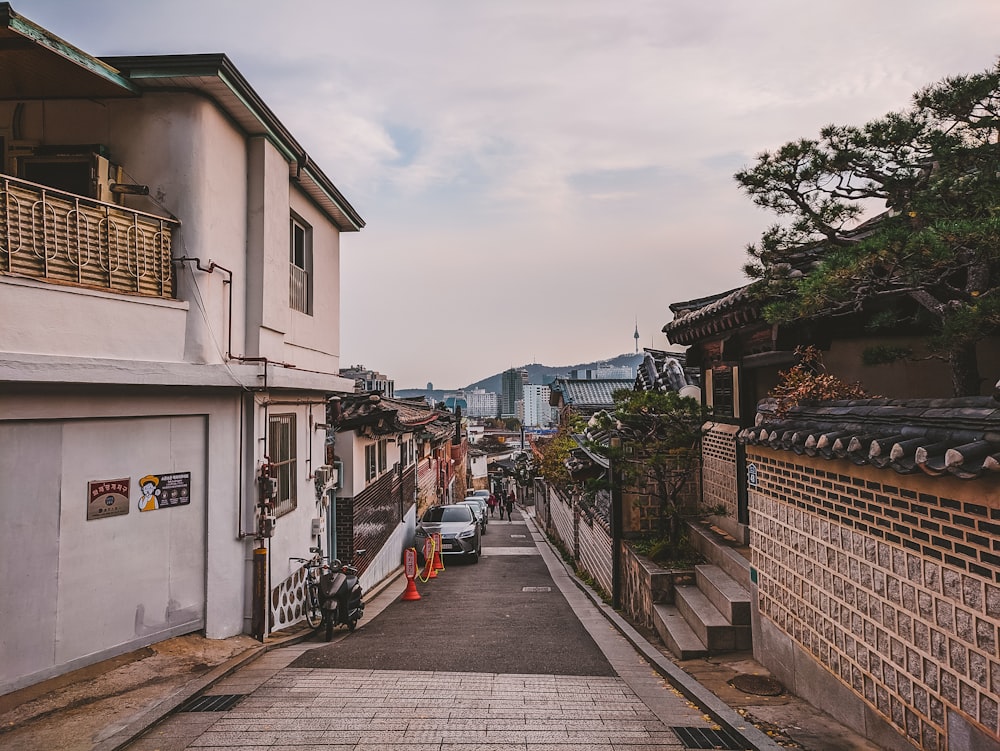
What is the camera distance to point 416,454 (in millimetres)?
25375

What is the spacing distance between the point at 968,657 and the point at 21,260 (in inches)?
341

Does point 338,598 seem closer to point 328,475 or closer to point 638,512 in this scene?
point 328,475

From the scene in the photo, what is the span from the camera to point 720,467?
1252 centimetres

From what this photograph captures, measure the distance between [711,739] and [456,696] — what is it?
2450 millimetres

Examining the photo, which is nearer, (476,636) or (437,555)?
(476,636)

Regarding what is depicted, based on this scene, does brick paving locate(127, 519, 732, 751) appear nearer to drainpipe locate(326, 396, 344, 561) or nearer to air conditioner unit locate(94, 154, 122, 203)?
drainpipe locate(326, 396, 344, 561)

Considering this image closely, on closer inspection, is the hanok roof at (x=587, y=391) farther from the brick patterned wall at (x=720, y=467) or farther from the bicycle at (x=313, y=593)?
the bicycle at (x=313, y=593)

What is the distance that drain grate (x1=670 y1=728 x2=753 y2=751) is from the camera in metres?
5.38

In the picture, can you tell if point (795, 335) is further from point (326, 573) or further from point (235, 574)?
point (235, 574)

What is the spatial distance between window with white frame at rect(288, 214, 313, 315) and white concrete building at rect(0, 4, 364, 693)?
1.14m

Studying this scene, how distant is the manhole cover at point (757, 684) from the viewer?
6738 mm

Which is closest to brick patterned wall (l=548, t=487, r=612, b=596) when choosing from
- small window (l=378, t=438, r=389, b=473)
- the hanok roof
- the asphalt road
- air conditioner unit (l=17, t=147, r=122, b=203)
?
the asphalt road

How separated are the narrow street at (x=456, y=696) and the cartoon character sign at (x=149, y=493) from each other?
219cm

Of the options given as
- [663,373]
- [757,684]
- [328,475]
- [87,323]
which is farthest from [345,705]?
[663,373]
